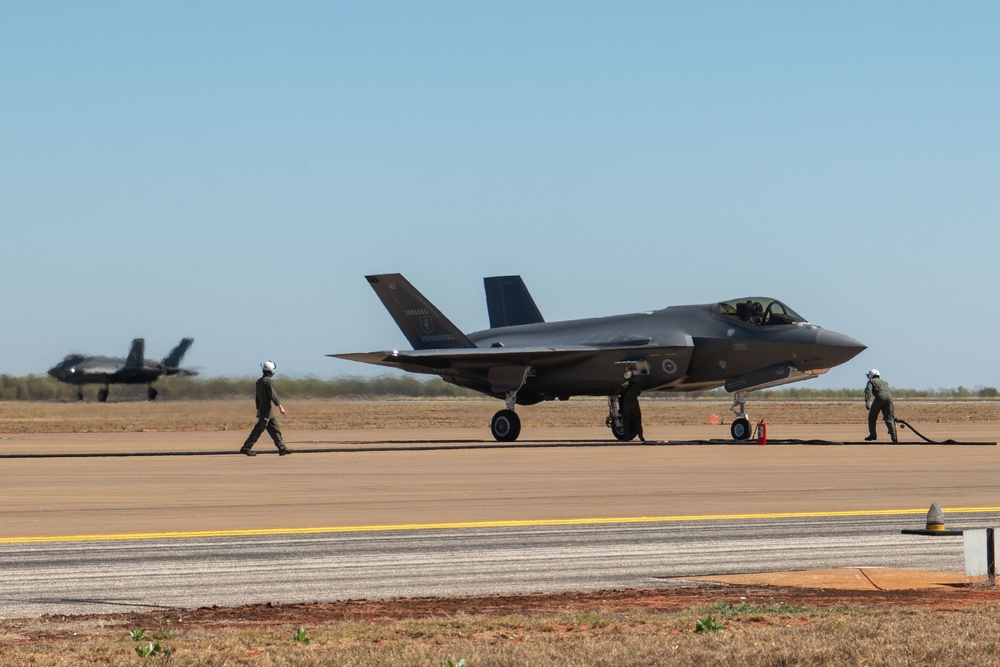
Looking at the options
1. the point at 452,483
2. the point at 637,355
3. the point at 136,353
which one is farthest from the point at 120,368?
the point at 452,483

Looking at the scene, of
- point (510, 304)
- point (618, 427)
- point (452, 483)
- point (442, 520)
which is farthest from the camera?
point (510, 304)

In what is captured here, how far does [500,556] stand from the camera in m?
11.7

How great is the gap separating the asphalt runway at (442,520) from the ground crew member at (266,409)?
0.33 meters

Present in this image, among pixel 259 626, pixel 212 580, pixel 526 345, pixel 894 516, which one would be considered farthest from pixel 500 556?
pixel 526 345

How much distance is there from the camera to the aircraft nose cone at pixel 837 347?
113 ft

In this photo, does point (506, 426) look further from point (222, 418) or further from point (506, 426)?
point (222, 418)

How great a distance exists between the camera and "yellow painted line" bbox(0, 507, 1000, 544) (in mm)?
13195

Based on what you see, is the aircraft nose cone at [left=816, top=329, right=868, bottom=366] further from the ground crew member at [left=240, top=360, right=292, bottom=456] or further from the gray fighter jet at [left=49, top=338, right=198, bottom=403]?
the gray fighter jet at [left=49, top=338, right=198, bottom=403]

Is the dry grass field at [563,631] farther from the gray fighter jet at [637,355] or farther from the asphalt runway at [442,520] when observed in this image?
the gray fighter jet at [637,355]

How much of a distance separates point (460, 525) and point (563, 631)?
21.1 ft

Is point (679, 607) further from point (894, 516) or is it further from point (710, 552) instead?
point (894, 516)

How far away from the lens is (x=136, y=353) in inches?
3770

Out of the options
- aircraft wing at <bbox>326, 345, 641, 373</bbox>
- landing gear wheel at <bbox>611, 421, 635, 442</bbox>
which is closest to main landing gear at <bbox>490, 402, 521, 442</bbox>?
aircraft wing at <bbox>326, 345, 641, 373</bbox>

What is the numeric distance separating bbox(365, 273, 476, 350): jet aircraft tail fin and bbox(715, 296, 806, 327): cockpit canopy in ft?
24.8
